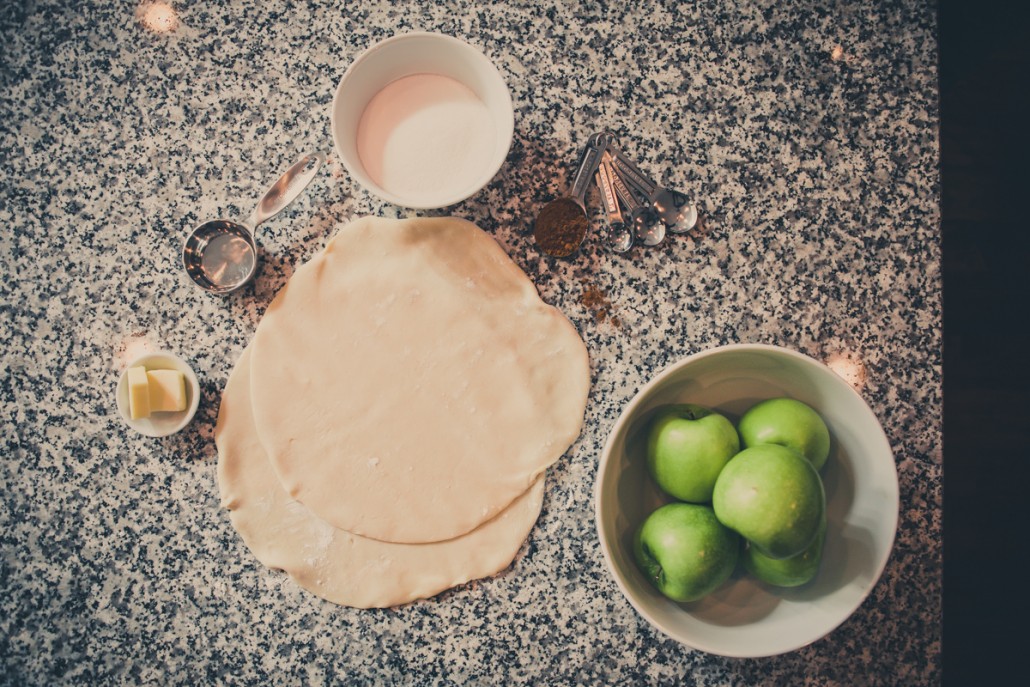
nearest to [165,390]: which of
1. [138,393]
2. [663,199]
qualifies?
[138,393]

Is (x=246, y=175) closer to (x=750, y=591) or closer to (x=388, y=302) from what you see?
(x=388, y=302)

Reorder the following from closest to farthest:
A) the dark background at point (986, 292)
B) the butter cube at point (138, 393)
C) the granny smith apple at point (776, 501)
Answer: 1. the granny smith apple at point (776, 501)
2. the butter cube at point (138, 393)
3. the dark background at point (986, 292)

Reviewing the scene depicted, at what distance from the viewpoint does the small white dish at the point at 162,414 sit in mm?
846

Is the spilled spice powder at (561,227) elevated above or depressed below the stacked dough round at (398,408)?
above

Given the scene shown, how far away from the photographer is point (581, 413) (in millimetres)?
880

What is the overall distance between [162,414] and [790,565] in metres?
0.81

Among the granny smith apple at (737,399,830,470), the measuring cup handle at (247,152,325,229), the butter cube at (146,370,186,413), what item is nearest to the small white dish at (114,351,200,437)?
the butter cube at (146,370,186,413)

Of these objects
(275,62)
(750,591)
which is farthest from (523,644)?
(275,62)

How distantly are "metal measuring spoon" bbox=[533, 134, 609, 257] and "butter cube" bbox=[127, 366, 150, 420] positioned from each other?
548mm

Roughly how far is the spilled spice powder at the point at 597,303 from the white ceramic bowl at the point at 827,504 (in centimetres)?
16

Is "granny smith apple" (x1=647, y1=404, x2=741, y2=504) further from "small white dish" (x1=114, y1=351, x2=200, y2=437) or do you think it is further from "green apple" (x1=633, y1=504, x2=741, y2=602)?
"small white dish" (x1=114, y1=351, x2=200, y2=437)

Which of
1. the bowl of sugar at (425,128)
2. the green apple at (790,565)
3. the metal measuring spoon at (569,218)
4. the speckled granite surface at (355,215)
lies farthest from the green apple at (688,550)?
the bowl of sugar at (425,128)

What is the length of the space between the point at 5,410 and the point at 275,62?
0.62m

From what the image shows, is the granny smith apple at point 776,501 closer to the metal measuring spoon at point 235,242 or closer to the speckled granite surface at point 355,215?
the speckled granite surface at point 355,215
